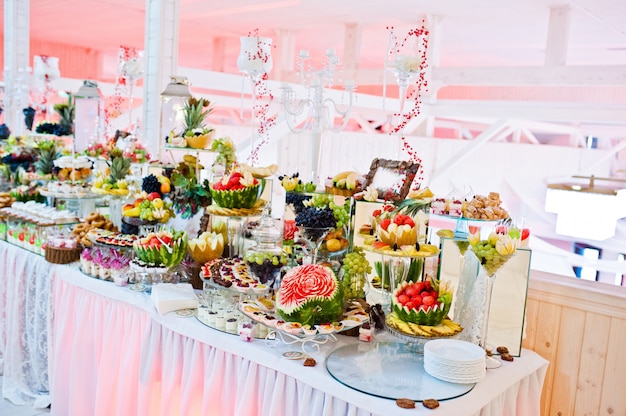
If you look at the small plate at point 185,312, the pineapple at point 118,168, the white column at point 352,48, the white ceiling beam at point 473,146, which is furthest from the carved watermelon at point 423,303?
the white ceiling beam at point 473,146

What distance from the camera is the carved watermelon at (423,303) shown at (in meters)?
1.92

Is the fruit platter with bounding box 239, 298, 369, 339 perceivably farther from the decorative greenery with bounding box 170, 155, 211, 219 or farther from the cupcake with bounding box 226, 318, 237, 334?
the decorative greenery with bounding box 170, 155, 211, 219

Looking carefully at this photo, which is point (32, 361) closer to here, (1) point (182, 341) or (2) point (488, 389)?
(1) point (182, 341)

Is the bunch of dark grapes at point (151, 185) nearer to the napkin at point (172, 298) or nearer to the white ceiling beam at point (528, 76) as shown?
the napkin at point (172, 298)

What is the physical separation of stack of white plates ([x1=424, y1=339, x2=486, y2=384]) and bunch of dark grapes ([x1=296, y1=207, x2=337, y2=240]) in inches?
23.9

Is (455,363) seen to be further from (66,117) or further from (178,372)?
(66,117)

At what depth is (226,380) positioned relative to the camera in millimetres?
2023

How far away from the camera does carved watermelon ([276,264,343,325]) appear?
195 cm

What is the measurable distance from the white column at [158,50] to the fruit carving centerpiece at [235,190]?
1.62 meters

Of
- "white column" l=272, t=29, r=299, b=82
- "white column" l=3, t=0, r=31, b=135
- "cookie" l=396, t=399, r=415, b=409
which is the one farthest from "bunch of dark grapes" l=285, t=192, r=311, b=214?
"white column" l=272, t=29, r=299, b=82

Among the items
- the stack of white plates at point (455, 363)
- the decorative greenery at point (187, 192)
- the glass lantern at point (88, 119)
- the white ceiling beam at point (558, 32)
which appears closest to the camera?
the stack of white plates at point (455, 363)

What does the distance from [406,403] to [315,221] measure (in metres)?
0.81

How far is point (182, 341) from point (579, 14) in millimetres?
5143

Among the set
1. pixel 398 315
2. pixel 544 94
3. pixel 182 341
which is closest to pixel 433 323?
pixel 398 315
